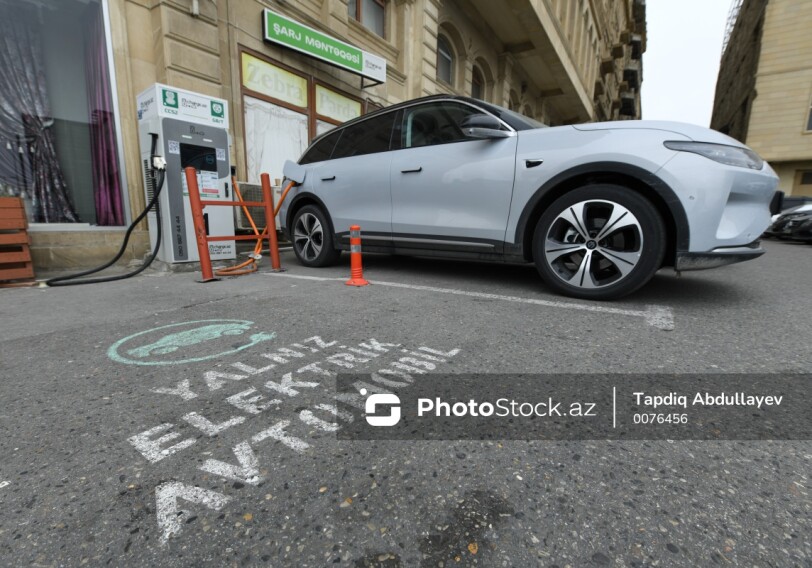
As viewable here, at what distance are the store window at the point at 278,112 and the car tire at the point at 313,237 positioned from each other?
11.0 feet

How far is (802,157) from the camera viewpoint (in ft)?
87.6

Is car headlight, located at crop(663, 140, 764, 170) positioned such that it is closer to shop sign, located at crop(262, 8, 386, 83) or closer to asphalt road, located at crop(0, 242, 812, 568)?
asphalt road, located at crop(0, 242, 812, 568)

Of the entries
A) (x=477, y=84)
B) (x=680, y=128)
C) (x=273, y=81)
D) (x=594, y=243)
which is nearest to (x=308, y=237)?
(x=594, y=243)

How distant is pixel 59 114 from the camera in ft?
18.8

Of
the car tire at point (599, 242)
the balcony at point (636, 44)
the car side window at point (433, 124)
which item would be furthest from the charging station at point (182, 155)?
the balcony at point (636, 44)

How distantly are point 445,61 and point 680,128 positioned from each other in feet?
41.2

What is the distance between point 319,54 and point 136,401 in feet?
28.3

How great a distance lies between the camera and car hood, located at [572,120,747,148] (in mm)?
2812

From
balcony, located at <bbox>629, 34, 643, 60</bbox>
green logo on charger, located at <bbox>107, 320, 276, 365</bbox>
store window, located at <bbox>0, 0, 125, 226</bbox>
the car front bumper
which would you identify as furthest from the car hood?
balcony, located at <bbox>629, 34, 643, 60</bbox>

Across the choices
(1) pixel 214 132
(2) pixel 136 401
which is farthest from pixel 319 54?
(2) pixel 136 401

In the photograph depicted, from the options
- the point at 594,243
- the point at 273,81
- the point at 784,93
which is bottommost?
the point at 594,243

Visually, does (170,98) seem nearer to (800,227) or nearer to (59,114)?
(59,114)

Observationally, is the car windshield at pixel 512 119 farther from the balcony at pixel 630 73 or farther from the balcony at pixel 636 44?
the balcony at pixel 630 73

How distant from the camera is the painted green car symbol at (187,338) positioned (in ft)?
7.16
